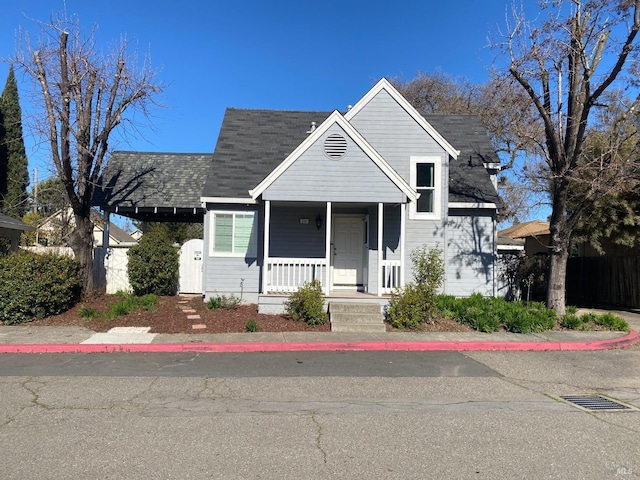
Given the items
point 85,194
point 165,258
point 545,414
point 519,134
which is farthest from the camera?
point 165,258

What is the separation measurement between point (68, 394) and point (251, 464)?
11.2 feet

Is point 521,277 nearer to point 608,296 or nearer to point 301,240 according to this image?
point 608,296

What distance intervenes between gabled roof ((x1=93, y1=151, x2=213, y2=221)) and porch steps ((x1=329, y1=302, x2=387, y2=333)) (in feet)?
21.9

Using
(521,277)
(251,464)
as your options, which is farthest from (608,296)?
(251,464)

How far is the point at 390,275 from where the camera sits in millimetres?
13055

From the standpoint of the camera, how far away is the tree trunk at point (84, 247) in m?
13.8

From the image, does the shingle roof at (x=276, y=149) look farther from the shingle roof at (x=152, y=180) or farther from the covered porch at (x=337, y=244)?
the shingle roof at (x=152, y=180)

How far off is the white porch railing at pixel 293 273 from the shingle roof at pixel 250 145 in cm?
248

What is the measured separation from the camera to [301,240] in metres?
14.5

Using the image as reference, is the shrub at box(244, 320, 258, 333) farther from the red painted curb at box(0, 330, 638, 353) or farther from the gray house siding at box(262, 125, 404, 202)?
the gray house siding at box(262, 125, 404, 202)

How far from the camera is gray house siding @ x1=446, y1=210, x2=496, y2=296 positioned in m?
14.8

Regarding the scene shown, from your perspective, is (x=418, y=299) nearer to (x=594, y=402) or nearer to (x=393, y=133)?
(x=594, y=402)

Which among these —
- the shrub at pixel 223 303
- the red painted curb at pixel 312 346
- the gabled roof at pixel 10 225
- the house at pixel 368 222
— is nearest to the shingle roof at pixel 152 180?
the house at pixel 368 222

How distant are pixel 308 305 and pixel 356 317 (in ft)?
4.07
